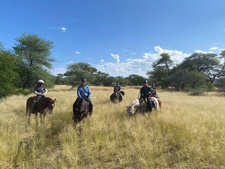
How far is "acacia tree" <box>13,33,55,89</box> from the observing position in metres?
19.0

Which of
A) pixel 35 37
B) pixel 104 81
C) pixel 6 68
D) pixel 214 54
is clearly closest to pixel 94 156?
pixel 6 68

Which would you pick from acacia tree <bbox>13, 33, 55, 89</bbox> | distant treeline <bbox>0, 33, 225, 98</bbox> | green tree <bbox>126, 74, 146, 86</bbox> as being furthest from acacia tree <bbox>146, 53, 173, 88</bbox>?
acacia tree <bbox>13, 33, 55, 89</bbox>

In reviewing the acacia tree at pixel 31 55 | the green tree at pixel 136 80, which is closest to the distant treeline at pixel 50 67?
the acacia tree at pixel 31 55

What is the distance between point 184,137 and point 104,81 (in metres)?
62.2

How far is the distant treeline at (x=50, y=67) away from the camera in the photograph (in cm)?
1257

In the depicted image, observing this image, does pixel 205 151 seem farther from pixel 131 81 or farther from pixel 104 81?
pixel 131 81

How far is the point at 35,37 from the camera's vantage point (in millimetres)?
20250

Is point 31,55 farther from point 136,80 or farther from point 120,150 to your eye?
point 136,80

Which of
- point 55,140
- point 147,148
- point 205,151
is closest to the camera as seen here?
point 205,151

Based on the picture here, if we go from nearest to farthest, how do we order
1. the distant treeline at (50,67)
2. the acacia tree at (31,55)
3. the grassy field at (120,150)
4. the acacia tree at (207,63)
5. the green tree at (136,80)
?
1. the grassy field at (120,150)
2. the distant treeline at (50,67)
3. the acacia tree at (31,55)
4. the acacia tree at (207,63)
5. the green tree at (136,80)

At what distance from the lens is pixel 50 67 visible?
21.9 metres

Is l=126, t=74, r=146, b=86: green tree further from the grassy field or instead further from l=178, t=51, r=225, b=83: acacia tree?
the grassy field

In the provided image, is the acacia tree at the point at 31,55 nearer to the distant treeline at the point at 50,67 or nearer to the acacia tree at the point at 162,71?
the distant treeline at the point at 50,67

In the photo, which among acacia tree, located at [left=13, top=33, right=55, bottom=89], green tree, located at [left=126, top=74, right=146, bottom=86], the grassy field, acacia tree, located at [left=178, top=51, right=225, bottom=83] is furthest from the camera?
green tree, located at [left=126, top=74, right=146, bottom=86]
